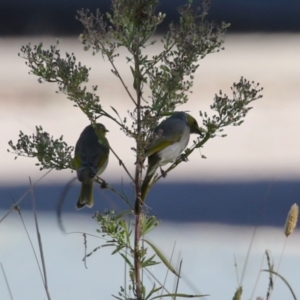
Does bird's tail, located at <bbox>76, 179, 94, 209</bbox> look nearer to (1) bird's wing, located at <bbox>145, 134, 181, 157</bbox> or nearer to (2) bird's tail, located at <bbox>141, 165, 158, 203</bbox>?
(1) bird's wing, located at <bbox>145, 134, 181, 157</bbox>

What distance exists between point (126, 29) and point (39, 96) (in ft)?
17.3

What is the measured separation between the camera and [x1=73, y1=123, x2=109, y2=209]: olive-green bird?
9.45 ft

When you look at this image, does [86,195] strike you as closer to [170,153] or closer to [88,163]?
[88,163]

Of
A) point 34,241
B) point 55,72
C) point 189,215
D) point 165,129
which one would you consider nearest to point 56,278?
point 34,241

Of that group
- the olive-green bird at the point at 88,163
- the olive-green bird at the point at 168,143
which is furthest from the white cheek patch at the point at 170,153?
the olive-green bird at the point at 88,163

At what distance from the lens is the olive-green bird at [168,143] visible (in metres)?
2.33

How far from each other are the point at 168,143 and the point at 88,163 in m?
0.66

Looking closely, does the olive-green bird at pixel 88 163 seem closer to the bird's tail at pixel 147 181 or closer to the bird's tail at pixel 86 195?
the bird's tail at pixel 86 195

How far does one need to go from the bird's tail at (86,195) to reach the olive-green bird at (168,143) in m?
0.37

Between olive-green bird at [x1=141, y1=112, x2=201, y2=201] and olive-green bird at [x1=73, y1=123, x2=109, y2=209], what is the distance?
30 centimetres

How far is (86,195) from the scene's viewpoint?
9.46ft

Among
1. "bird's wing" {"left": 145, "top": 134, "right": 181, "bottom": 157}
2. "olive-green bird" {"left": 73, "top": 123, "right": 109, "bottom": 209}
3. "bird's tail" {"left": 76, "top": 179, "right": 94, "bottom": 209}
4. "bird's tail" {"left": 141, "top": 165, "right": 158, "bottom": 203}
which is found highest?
"bird's wing" {"left": 145, "top": 134, "right": 181, "bottom": 157}

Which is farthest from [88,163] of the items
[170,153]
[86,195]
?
[170,153]

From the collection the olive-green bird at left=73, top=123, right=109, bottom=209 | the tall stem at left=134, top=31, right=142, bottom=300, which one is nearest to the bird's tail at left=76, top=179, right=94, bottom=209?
the olive-green bird at left=73, top=123, right=109, bottom=209
